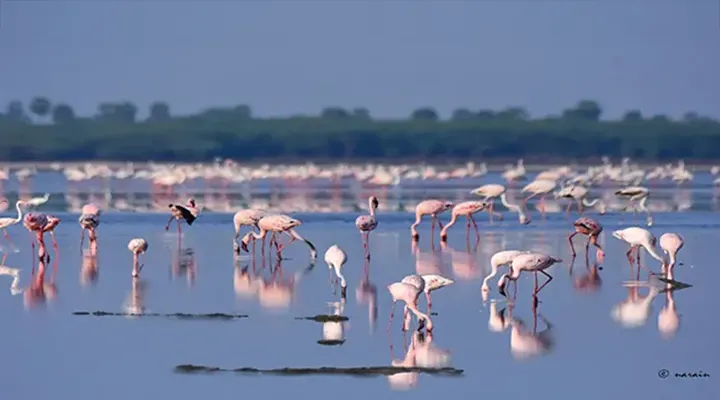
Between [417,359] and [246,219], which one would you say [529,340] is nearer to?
[417,359]

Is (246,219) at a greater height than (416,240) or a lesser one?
greater

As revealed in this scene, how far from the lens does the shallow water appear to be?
9367 millimetres

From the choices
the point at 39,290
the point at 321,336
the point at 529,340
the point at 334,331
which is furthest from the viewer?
the point at 39,290

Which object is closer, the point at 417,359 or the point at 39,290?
the point at 417,359

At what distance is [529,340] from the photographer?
35.3 feet

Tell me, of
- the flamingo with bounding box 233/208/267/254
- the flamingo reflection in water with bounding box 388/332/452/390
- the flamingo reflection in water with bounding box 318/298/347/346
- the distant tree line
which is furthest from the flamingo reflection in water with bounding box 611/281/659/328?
the distant tree line

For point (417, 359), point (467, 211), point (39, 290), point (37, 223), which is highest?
point (37, 223)

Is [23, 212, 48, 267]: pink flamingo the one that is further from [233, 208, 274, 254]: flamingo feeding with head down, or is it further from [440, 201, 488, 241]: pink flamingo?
[440, 201, 488, 241]: pink flamingo

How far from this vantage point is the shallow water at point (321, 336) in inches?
369

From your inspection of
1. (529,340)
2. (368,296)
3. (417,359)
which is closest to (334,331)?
(417,359)

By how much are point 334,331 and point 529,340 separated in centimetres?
136

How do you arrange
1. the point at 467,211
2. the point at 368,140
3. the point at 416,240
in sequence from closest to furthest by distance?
the point at 416,240
the point at 467,211
the point at 368,140

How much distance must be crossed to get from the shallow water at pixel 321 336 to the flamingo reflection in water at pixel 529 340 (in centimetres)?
5

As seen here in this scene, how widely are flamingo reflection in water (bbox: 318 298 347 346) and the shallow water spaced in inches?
2.6
